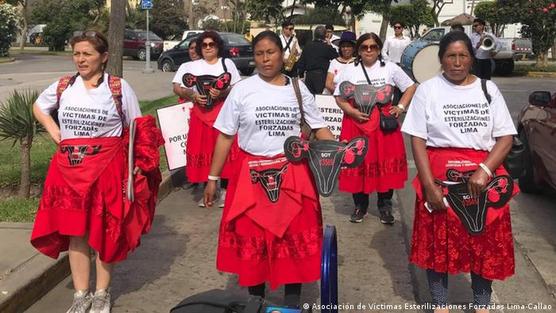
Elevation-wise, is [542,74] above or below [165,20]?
below

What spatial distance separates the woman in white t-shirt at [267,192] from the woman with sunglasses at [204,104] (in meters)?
2.83

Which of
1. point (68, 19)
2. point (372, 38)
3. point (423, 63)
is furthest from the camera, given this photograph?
point (68, 19)

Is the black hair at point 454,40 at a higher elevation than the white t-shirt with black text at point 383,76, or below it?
higher

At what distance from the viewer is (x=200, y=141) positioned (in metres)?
7.05

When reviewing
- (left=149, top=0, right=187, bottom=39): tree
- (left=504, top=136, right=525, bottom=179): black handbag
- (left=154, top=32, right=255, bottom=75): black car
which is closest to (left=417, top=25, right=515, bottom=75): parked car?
(left=154, top=32, right=255, bottom=75): black car

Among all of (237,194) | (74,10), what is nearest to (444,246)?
(237,194)

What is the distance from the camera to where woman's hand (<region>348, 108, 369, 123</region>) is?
596 cm

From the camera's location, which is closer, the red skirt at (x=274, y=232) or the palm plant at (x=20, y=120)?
the red skirt at (x=274, y=232)

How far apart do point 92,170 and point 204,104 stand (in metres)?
2.88

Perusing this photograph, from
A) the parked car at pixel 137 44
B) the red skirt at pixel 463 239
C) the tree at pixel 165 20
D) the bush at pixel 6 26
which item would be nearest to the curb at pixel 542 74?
the parked car at pixel 137 44

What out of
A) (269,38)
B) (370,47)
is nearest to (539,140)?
(370,47)

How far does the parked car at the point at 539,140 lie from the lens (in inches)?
250

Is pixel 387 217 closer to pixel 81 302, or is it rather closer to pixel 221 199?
pixel 221 199

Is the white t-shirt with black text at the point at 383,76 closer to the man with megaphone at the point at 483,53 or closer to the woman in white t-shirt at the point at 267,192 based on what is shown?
the woman in white t-shirt at the point at 267,192
